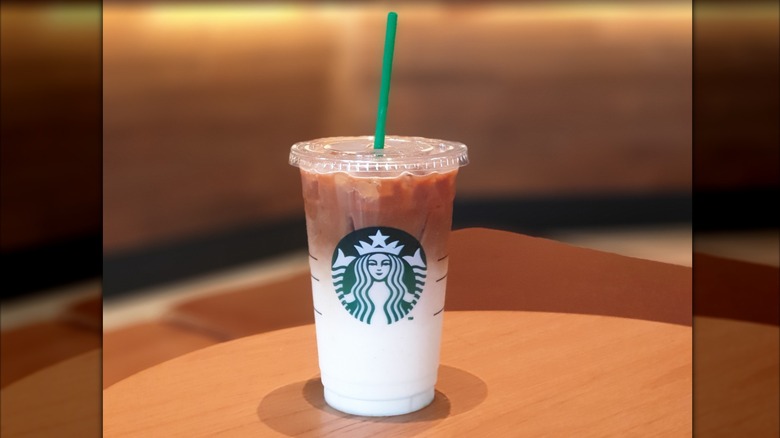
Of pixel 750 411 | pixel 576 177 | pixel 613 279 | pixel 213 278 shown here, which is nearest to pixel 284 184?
pixel 213 278

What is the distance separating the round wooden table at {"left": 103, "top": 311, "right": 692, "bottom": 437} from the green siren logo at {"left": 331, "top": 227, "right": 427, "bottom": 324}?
0.10 meters

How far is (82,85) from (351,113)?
2151mm

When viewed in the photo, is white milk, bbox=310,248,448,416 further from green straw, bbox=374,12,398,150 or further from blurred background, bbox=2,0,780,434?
blurred background, bbox=2,0,780,434

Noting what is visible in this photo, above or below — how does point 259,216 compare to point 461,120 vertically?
below

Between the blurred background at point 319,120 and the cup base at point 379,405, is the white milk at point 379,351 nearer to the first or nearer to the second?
the cup base at point 379,405

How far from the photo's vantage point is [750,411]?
86 cm

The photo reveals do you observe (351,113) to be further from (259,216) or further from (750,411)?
(750,411)

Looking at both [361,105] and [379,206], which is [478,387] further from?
[361,105]

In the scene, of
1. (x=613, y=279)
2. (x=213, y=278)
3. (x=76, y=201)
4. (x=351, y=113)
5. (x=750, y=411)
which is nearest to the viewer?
(x=76, y=201)

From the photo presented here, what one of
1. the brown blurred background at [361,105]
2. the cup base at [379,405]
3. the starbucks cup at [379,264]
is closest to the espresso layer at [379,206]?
the starbucks cup at [379,264]

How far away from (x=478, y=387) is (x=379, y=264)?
0.18m

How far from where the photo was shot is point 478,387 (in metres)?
0.89

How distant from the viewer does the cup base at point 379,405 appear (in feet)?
2.75

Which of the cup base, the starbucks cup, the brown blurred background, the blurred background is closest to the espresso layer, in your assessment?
the starbucks cup
